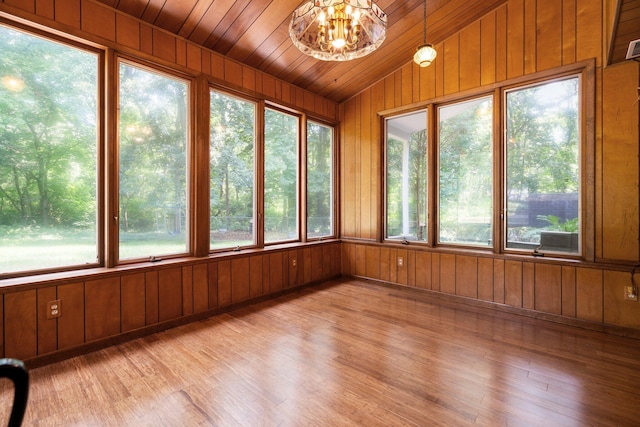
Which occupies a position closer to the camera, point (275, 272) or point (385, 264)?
point (275, 272)

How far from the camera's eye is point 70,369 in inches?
90.2

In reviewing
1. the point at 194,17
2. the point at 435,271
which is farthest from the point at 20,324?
the point at 435,271

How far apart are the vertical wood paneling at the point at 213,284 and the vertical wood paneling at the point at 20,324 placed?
1.44 metres

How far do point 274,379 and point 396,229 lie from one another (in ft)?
10.2

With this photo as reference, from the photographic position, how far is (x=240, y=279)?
3686 mm

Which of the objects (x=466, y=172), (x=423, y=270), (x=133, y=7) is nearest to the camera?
(x=133, y=7)

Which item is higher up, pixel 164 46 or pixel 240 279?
pixel 164 46

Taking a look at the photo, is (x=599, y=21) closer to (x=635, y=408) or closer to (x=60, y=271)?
(x=635, y=408)

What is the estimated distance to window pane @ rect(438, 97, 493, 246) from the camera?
3793 millimetres

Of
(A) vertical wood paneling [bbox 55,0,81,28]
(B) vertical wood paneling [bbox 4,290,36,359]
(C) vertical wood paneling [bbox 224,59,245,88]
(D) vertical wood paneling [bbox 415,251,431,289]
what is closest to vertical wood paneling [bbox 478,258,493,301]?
(D) vertical wood paneling [bbox 415,251,431,289]

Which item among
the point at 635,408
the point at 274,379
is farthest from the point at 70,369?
the point at 635,408

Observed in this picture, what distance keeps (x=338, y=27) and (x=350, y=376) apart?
2635 millimetres

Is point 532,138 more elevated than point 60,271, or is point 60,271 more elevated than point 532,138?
point 532,138

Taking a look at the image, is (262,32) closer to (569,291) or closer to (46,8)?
(46,8)
